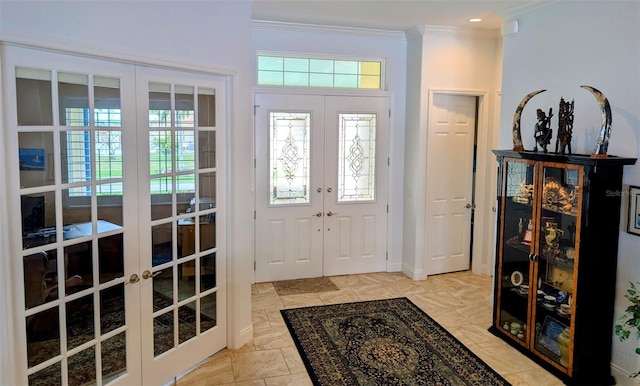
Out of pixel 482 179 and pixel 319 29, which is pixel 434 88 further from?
pixel 319 29

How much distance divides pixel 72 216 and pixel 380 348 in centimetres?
251

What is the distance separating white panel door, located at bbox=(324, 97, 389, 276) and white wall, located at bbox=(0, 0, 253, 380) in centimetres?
196

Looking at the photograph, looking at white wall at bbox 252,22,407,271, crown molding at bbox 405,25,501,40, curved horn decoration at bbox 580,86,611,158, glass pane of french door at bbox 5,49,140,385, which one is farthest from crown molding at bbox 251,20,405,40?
curved horn decoration at bbox 580,86,611,158

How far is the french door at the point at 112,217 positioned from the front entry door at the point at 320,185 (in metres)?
1.80

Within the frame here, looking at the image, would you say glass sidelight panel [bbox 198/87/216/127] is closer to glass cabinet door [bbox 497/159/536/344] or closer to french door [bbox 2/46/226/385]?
french door [bbox 2/46/226/385]

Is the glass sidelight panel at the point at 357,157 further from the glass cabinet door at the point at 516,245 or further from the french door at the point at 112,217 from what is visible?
the french door at the point at 112,217

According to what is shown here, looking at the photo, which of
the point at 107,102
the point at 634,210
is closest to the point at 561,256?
the point at 634,210

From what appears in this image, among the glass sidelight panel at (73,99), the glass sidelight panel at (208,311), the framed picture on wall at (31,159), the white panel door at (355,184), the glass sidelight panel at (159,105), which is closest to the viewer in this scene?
the framed picture on wall at (31,159)

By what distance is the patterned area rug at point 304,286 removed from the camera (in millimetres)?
5266

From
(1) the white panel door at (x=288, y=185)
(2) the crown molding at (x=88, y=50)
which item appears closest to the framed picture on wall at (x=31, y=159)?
(2) the crown molding at (x=88, y=50)

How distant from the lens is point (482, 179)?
582 centimetres

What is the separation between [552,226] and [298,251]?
2.89 m

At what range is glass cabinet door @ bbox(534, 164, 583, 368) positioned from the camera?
337cm

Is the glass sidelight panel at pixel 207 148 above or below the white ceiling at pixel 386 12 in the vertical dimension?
below
